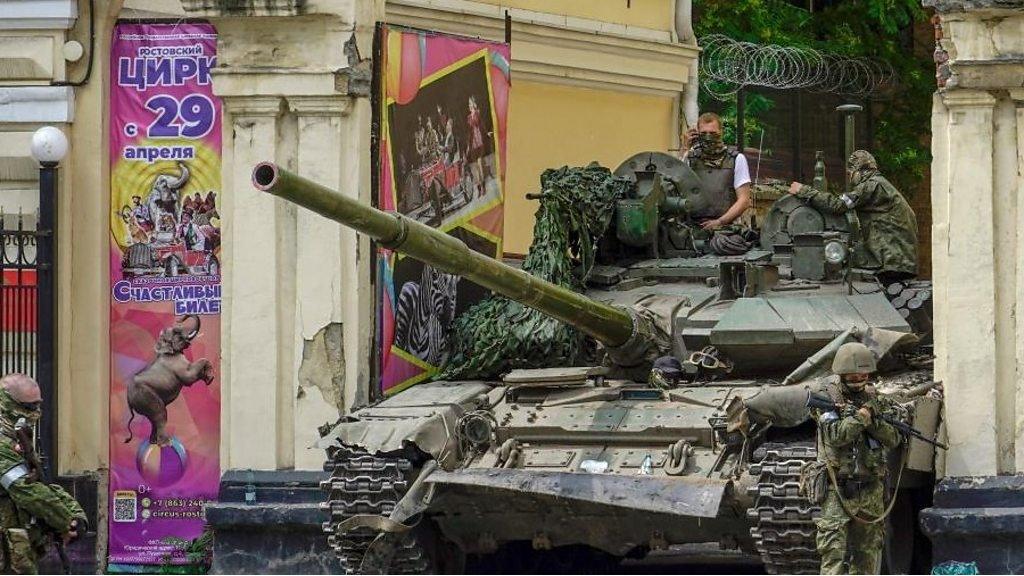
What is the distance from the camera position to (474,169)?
18031 mm

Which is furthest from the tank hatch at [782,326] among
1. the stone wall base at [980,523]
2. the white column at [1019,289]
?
the stone wall base at [980,523]

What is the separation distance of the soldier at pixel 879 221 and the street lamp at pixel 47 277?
4648 millimetres

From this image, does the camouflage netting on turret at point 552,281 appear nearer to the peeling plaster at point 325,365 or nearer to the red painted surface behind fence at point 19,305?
the peeling plaster at point 325,365

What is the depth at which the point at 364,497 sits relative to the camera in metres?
15.0

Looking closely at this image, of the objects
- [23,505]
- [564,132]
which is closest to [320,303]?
[23,505]

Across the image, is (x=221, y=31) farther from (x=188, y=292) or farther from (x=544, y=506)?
(x=544, y=506)

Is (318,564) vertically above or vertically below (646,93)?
below

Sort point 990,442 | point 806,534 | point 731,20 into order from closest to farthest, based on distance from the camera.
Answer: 1. point 806,534
2. point 990,442
3. point 731,20

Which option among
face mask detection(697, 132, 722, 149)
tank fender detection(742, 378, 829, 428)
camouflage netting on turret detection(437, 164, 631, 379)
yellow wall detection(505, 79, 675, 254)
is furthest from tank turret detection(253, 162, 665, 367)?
yellow wall detection(505, 79, 675, 254)

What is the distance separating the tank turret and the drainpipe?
691 centimetres

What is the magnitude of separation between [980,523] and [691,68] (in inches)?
336

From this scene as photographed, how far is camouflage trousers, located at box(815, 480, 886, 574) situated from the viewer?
46.1 ft

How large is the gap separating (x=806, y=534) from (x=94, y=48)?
5832 millimetres

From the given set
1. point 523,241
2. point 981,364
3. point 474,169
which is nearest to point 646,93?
point 523,241
